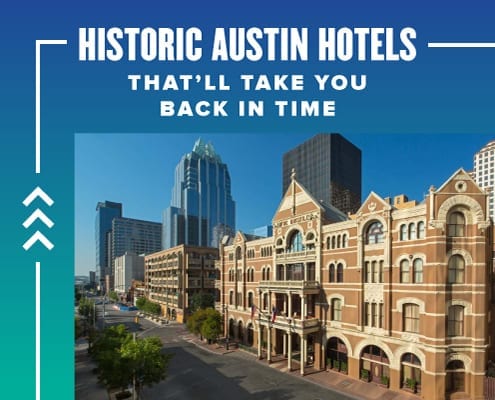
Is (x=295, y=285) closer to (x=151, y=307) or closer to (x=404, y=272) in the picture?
(x=404, y=272)

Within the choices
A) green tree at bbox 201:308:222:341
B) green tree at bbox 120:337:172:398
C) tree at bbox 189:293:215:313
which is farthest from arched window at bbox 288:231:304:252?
tree at bbox 189:293:215:313

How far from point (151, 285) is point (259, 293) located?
56.2m

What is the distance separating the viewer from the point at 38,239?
12.2 m

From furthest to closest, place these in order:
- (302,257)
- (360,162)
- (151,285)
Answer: (360,162) → (151,285) → (302,257)

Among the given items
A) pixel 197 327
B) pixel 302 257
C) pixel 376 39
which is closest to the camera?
pixel 376 39

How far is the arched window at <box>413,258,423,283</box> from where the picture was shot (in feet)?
90.5

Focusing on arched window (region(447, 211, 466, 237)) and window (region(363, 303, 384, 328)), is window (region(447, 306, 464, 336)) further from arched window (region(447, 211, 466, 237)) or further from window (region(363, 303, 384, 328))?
arched window (region(447, 211, 466, 237))

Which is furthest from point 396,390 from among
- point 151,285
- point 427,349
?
point 151,285

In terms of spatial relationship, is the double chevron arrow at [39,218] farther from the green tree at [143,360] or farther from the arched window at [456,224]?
the arched window at [456,224]

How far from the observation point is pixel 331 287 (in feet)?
115

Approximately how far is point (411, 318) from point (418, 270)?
4353 millimetres

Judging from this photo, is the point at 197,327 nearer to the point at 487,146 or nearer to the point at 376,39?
the point at 376,39

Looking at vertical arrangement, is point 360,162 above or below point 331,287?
above

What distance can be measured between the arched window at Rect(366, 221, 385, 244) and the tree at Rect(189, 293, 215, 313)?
42559 millimetres
